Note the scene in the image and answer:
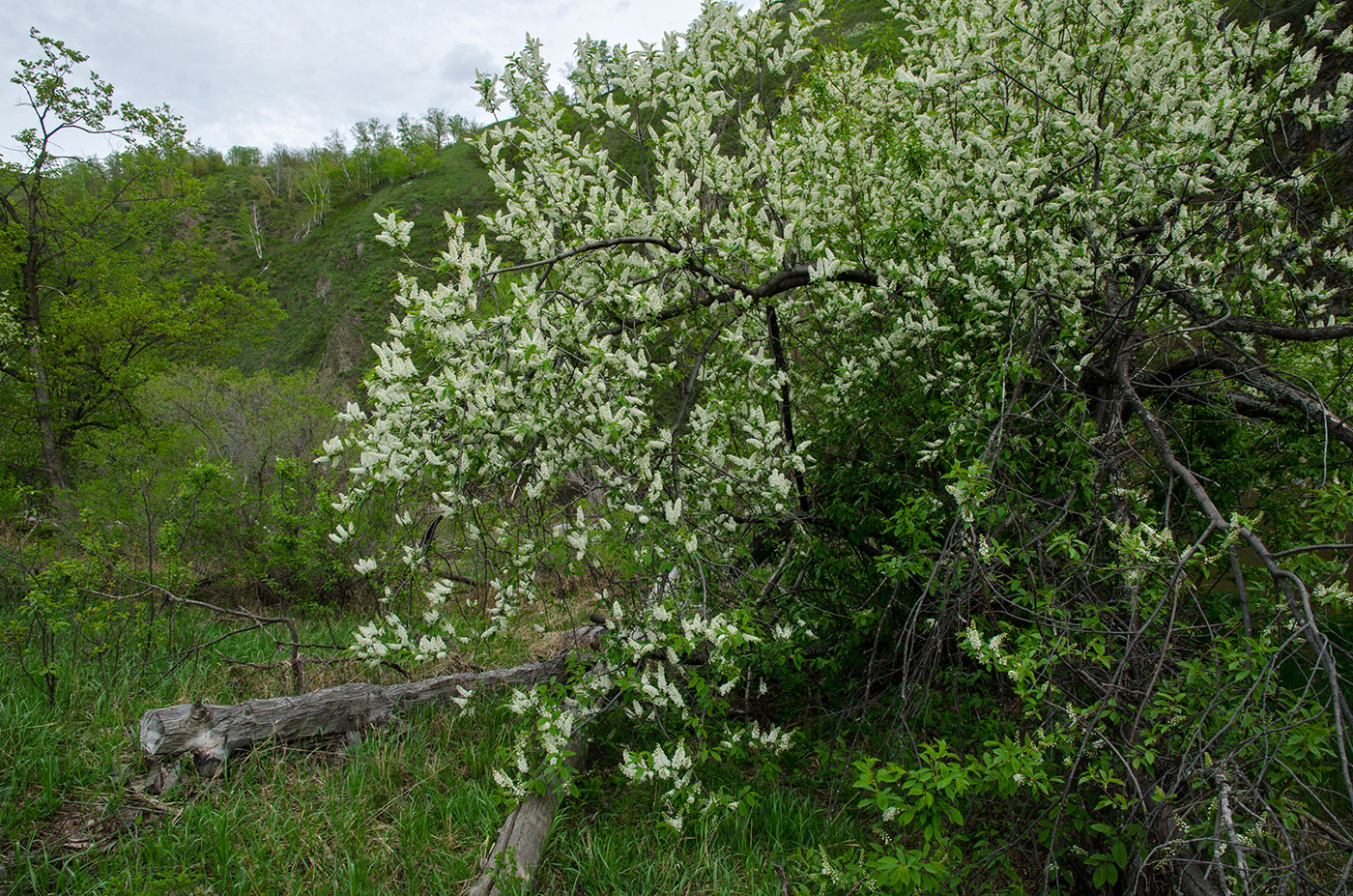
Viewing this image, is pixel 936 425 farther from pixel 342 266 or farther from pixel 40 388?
pixel 342 266


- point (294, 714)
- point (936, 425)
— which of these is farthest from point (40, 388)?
point (936, 425)

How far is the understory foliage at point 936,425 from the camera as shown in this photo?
2.39m

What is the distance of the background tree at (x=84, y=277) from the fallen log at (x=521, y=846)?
Answer: 43.7 ft

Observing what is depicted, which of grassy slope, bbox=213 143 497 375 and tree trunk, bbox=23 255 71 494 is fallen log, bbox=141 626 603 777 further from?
grassy slope, bbox=213 143 497 375

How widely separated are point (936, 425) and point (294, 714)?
11.9ft

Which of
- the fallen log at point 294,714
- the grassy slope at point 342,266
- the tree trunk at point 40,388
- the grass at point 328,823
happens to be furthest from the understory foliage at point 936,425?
the grassy slope at point 342,266

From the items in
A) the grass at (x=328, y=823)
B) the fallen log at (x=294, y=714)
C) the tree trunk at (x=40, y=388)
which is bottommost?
the grass at (x=328, y=823)

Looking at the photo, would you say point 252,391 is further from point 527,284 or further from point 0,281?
point 527,284

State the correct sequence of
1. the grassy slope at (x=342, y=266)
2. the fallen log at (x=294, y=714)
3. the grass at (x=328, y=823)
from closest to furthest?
the grass at (x=328, y=823) → the fallen log at (x=294, y=714) → the grassy slope at (x=342, y=266)

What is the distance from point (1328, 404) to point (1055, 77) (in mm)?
2152

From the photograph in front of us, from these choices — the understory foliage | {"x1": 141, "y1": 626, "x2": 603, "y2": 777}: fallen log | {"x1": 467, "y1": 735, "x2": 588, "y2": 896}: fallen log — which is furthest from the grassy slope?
{"x1": 467, "y1": 735, "x2": 588, "y2": 896}: fallen log

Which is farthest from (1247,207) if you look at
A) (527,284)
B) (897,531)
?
(527,284)

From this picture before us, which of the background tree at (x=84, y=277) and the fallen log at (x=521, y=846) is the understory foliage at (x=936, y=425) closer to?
the fallen log at (x=521, y=846)

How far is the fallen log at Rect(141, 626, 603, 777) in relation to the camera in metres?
3.26
